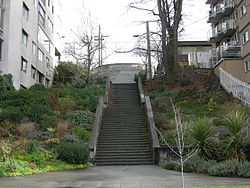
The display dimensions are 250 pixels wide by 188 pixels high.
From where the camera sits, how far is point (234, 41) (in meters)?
34.0

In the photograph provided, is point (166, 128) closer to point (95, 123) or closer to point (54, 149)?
point (95, 123)

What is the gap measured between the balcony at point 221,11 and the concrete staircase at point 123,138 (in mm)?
17824

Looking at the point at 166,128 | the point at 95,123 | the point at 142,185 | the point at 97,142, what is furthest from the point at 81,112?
the point at 142,185

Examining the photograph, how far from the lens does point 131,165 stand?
48.8ft

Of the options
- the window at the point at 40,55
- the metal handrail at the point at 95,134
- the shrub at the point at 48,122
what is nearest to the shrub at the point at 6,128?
the shrub at the point at 48,122

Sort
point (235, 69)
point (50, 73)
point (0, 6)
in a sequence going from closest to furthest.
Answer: point (0, 6)
point (235, 69)
point (50, 73)

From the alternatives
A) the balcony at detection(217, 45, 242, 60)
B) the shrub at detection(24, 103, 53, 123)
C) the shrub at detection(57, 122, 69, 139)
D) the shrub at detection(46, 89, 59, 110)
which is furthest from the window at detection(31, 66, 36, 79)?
the balcony at detection(217, 45, 242, 60)

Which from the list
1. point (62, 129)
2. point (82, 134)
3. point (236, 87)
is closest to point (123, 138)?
point (82, 134)

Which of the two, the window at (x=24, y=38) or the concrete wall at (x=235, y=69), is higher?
the window at (x=24, y=38)

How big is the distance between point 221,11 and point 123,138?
24646mm

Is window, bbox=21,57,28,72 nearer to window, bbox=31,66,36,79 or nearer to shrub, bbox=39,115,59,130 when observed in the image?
window, bbox=31,66,36,79

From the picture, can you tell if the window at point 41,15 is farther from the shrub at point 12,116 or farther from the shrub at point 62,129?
the shrub at point 62,129

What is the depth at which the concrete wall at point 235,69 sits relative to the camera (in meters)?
27.8

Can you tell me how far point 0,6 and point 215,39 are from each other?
24.5m
